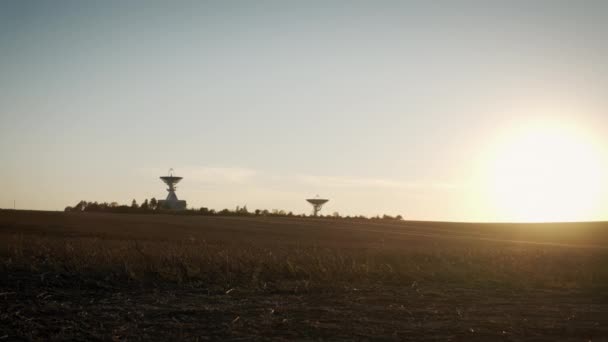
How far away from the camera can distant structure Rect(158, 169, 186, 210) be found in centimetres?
8300

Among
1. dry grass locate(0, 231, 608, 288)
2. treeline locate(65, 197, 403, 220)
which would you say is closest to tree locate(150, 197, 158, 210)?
treeline locate(65, 197, 403, 220)

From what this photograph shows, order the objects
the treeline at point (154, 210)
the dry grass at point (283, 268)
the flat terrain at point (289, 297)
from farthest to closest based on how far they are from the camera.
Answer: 1. the treeline at point (154, 210)
2. the dry grass at point (283, 268)
3. the flat terrain at point (289, 297)

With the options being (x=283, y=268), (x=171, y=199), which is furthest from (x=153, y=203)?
(x=283, y=268)

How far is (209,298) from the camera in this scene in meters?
11.4

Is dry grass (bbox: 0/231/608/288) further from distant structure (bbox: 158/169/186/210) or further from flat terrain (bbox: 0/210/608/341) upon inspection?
distant structure (bbox: 158/169/186/210)

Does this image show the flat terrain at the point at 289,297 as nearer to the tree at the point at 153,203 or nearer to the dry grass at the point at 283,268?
the dry grass at the point at 283,268

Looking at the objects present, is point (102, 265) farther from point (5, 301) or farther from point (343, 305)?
point (343, 305)

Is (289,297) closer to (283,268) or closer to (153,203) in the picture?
(283,268)

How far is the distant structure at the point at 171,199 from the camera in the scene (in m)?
83.0

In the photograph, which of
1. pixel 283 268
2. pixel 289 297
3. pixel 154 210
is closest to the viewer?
pixel 289 297

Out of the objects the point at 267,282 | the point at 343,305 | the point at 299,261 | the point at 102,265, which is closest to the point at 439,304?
the point at 343,305

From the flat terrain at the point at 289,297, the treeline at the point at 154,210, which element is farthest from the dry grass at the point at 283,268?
the treeline at the point at 154,210

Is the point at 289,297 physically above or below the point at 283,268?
below

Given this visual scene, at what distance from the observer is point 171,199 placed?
278 feet
